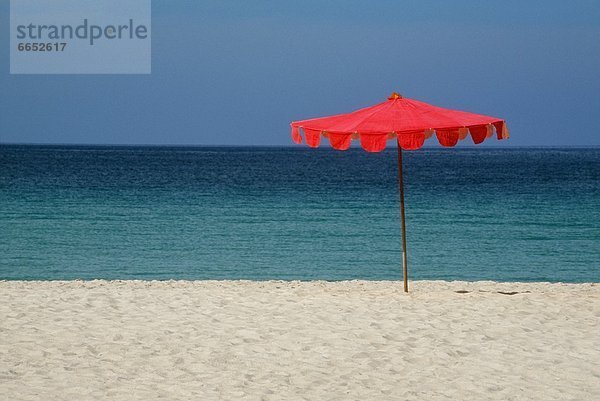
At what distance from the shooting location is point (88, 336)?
7859 millimetres

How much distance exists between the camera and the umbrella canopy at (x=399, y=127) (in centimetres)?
895

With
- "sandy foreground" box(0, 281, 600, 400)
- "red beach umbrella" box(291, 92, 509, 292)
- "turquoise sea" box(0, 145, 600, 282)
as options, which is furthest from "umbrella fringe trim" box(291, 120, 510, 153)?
"turquoise sea" box(0, 145, 600, 282)

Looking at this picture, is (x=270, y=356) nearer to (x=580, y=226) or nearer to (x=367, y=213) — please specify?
(x=580, y=226)

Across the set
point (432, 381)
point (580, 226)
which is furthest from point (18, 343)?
point (580, 226)

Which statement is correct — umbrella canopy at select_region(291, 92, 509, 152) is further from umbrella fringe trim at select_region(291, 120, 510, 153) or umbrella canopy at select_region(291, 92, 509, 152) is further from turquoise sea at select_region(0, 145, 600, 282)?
turquoise sea at select_region(0, 145, 600, 282)

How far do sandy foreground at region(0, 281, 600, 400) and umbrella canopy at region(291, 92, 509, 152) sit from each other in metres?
1.85

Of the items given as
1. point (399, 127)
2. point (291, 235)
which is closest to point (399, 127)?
point (399, 127)

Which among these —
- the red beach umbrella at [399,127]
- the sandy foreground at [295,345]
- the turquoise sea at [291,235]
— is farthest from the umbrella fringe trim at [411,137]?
the turquoise sea at [291,235]

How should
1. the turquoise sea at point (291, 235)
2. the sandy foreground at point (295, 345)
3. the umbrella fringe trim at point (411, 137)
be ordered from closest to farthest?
the sandy foreground at point (295, 345) → the umbrella fringe trim at point (411, 137) → the turquoise sea at point (291, 235)

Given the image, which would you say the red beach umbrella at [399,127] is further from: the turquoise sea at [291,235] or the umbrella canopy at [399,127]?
the turquoise sea at [291,235]

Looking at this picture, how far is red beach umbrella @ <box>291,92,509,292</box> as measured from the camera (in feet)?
29.4

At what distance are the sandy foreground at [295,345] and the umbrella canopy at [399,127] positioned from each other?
185 centimetres

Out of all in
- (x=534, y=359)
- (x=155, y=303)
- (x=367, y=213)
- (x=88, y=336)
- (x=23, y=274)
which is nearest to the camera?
(x=534, y=359)

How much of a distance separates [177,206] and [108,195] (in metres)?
6.17
